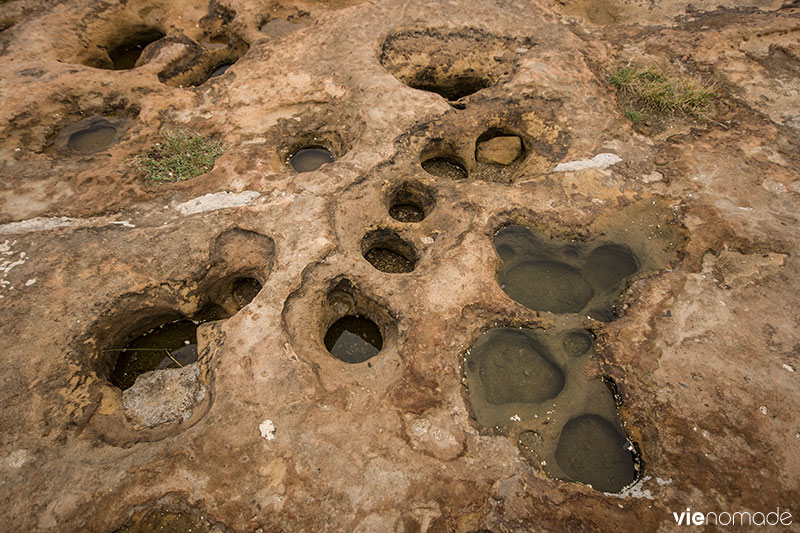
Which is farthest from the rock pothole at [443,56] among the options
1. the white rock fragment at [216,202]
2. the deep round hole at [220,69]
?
the white rock fragment at [216,202]

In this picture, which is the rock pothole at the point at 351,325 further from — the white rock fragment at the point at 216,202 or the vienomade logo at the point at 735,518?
the vienomade logo at the point at 735,518

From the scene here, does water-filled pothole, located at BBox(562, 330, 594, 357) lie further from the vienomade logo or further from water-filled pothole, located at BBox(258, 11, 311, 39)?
water-filled pothole, located at BBox(258, 11, 311, 39)

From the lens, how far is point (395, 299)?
11.0 ft

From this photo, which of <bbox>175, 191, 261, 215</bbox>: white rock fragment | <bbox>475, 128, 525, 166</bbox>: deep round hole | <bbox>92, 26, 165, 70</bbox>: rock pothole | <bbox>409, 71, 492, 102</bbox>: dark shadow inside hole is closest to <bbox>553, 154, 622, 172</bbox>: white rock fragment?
<bbox>475, 128, 525, 166</bbox>: deep round hole

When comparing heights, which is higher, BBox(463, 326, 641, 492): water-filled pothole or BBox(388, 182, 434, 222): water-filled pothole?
BBox(388, 182, 434, 222): water-filled pothole

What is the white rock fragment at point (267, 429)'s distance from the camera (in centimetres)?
276

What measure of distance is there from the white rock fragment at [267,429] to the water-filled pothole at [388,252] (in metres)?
1.61

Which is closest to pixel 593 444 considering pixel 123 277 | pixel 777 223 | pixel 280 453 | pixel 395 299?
pixel 395 299

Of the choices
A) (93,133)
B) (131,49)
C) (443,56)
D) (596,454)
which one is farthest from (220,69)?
(596,454)

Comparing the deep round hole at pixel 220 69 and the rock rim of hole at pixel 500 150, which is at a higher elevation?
the deep round hole at pixel 220 69

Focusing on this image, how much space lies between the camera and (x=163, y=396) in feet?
10.8

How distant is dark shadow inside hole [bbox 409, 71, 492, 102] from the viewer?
18.1 ft

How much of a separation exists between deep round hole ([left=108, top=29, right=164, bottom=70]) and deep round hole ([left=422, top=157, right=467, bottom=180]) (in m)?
4.46

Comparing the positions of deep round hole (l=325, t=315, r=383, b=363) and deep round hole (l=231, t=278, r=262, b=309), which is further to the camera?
deep round hole (l=231, t=278, r=262, b=309)
